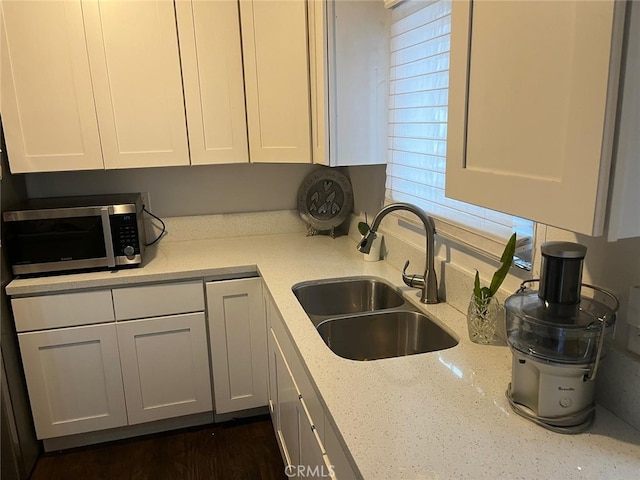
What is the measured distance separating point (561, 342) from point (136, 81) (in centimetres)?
196

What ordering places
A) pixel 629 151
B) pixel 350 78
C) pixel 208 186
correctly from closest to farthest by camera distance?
pixel 629 151 → pixel 350 78 → pixel 208 186

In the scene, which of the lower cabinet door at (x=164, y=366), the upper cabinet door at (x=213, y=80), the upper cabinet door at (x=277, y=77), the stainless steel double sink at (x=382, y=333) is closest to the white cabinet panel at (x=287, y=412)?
the stainless steel double sink at (x=382, y=333)

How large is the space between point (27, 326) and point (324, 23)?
1.71 m

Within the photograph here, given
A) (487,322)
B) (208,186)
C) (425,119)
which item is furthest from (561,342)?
(208,186)

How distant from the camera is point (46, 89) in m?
Answer: 2.06

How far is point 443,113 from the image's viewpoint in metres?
1.66


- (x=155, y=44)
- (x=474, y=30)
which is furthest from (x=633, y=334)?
(x=155, y=44)

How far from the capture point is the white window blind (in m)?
1.59

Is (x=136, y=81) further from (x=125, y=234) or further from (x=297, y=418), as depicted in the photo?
(x=297, y=418)

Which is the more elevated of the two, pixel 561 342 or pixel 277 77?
pixel 277 77

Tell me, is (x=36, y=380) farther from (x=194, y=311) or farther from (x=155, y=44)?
(x=155, y=44)

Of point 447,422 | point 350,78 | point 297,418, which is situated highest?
point 350,78

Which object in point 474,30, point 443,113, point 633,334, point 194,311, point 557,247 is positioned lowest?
point 194,311

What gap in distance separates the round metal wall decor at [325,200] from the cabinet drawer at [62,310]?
3.61ft
